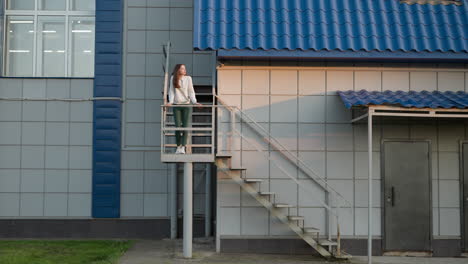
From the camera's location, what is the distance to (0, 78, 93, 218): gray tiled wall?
14.6 metres

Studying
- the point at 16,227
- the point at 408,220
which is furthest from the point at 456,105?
the point at 16,227

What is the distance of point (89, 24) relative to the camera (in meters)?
15.0

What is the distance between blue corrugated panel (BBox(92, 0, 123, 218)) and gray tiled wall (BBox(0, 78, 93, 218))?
0.76ft

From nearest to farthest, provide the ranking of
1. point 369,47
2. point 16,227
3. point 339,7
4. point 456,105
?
point 456,105
point 369,47
point 339,7
point 16,227

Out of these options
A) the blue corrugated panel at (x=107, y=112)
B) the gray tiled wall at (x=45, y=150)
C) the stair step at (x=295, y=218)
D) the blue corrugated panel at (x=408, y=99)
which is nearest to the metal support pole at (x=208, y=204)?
the blue corrugated panel at (x=107, y=112)

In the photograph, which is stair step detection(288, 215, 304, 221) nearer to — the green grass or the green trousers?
the green trousers

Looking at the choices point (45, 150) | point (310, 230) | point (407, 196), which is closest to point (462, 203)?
point (407, 196)

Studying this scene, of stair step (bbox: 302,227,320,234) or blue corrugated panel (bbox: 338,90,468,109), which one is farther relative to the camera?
stair step (bbox: 302,227,320,234)

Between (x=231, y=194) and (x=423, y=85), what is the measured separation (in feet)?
14.6

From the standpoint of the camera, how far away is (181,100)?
11.7m

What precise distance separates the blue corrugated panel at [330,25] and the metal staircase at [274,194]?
143 cm

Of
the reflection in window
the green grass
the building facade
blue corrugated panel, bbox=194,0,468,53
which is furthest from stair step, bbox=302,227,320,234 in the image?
the reflection in window

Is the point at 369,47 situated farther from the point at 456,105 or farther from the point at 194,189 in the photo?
the point at 194,189

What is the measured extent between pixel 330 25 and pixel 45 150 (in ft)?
23.9
